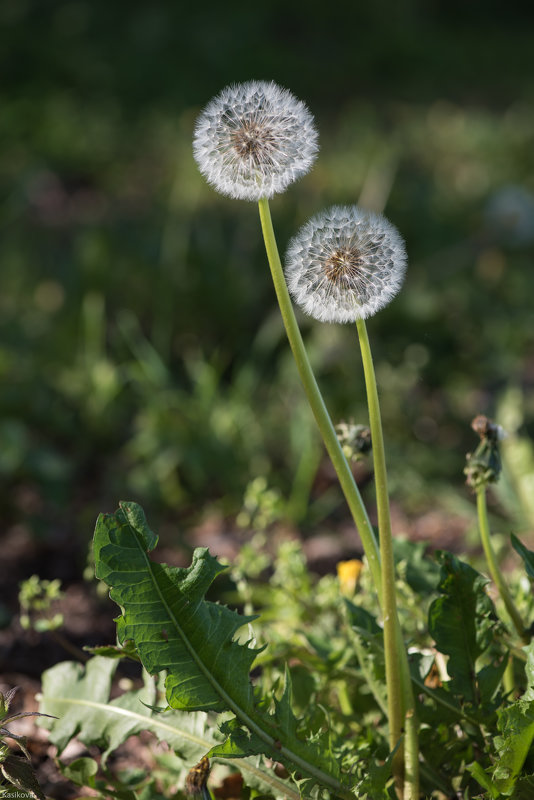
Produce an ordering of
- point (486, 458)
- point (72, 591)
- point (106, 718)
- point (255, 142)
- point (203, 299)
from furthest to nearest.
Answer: point (203, 299), point (72, 591), point (106, 718), point (486, 458), point (255, 142)

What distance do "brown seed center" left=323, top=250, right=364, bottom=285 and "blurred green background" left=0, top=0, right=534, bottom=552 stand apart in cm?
155

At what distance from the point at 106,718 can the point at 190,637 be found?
33cm

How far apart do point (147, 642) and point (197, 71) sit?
8693mm

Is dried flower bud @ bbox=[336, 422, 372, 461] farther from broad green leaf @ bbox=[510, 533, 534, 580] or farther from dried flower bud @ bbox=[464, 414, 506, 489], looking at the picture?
broad green leaf @ bbox=[510, 533, 534, 580]

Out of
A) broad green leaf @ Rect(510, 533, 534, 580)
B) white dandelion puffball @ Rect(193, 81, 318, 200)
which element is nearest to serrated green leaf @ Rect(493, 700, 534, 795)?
broad green leaf @ Rect(510, 533, 534, 580)

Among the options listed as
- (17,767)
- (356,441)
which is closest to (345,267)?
(356,441)

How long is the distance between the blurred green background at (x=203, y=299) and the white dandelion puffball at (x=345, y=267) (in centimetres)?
153

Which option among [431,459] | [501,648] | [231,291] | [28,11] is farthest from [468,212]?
[28,11]

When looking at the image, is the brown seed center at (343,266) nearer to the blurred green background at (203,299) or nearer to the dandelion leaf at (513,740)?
the dandelion leaf at (513,740)

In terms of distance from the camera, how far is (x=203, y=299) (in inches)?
155

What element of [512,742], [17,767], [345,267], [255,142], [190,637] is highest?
[255,142]

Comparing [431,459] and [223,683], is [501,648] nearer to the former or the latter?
[223,683]

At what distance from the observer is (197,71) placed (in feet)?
29.1

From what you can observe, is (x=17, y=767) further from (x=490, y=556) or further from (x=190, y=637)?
(x=490, y=556)
